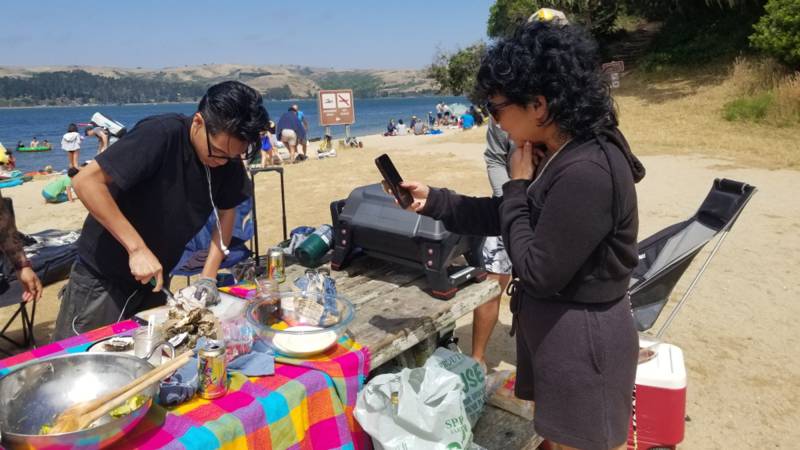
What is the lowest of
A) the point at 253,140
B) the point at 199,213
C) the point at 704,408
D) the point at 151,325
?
the point at 704,408

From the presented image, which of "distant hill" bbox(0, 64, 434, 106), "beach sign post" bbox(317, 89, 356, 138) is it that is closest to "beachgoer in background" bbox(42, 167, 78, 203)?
"beach sign post" bbox(317, 89, 356, 138)

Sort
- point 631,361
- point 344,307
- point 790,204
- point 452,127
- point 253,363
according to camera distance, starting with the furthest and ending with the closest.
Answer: point 452,127 < point 790,204 < point 344,307 < point 253,363 < point 631,361

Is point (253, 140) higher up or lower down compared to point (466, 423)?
higher up

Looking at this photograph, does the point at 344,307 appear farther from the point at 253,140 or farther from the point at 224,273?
the point at 224,273

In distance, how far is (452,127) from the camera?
3153 centimetres

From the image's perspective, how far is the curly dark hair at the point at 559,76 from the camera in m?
1.49

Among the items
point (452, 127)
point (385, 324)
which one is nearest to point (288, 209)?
point (385, 324)

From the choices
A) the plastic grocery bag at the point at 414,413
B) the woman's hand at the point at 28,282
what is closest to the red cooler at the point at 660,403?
the plastic grocery bag at the point at 414,413

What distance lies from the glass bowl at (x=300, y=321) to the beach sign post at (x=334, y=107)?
17.5 metres

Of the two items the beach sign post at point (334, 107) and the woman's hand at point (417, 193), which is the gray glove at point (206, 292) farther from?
the beach sign post at point (334, 107)

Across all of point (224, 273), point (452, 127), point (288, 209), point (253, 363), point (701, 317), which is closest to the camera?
point (253, 363)

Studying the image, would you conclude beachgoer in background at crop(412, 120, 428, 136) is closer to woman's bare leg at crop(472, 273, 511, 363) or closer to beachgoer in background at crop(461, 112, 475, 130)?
beachgoer in background at crop(461, 112, 475, 130)

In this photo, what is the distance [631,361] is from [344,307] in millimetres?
1049

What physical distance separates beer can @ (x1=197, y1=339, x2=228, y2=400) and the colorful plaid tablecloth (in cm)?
2
